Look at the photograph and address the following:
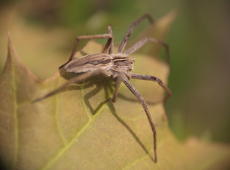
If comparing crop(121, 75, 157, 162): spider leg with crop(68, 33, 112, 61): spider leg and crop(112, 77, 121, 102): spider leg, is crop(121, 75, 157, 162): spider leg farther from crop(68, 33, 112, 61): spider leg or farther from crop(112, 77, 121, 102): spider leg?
crop(68, 33, 112, 61): spider leg

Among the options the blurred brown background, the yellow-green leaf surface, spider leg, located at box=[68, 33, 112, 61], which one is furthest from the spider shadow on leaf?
the blurred brown background

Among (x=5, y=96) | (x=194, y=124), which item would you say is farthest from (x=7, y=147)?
(x=194, y=124)

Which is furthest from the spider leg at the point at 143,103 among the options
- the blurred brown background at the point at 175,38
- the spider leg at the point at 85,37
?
the blurred brown background at the point at 175,38

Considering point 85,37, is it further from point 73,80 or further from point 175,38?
point 175,38

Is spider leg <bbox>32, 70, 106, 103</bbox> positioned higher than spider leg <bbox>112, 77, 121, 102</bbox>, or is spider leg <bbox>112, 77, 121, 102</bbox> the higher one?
spider leg <bbox>32, 70, 106, 103</bbox>

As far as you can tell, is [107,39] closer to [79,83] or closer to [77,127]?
[79,83]

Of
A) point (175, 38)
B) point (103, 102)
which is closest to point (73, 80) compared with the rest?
point (103, 102)
